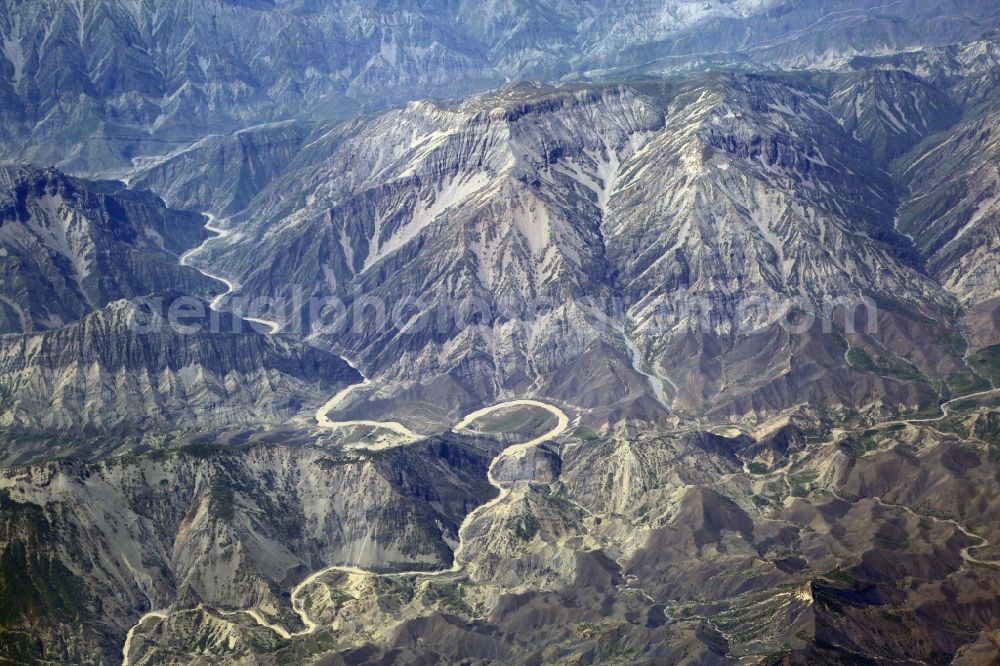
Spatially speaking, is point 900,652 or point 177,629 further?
point 177,629

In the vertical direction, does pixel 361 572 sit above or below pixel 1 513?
below

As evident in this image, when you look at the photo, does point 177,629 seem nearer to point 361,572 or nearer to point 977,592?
point 361,572

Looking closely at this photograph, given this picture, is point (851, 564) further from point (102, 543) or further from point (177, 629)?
point (102, 543)

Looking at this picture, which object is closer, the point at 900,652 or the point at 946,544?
the point at 900,652

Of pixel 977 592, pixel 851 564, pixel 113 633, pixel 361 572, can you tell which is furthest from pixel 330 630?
pixel 977 592

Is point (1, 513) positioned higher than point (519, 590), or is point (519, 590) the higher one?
point (1, 513)

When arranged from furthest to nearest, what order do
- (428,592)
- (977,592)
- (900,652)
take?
(428,592)
(977,592)
(900,652)

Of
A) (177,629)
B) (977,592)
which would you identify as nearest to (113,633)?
(177,629)

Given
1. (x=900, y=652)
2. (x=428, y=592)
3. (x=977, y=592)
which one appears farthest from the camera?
(x=428, y=592)
